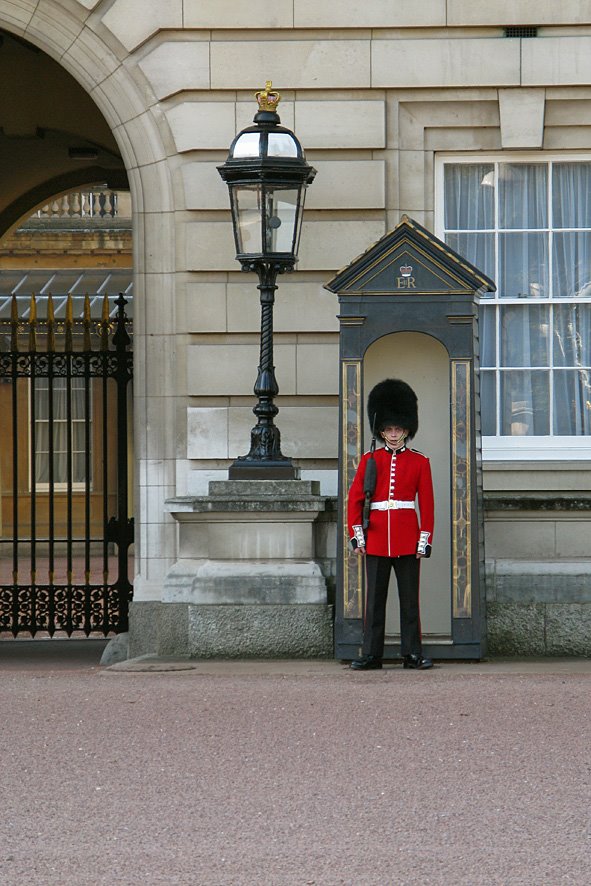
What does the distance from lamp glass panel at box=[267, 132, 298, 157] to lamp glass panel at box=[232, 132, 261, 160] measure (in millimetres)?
63

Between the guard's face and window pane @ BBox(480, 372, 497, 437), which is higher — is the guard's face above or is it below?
below

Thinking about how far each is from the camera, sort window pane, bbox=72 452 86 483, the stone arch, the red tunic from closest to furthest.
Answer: the red tunic < the stone arch < window pane, bbox=72 452 86 483

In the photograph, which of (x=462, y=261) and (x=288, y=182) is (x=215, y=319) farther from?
(x=462, y=261)

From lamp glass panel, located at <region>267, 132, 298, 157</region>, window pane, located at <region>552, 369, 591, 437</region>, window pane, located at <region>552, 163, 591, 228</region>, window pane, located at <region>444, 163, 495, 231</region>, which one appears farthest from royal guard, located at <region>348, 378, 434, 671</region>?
window pane, located at <region>552, 163, 591, 228</region>

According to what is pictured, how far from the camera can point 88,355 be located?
36.8 feet

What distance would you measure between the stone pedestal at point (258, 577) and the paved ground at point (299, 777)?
1.26 feet

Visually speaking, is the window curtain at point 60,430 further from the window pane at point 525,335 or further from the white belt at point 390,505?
the white belt at point 390,505

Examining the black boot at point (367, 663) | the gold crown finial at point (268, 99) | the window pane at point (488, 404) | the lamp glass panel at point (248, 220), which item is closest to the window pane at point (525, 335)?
the window pane at point (488, 404)

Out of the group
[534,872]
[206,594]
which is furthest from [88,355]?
[534,872]

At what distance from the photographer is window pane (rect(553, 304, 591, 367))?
10102 mm

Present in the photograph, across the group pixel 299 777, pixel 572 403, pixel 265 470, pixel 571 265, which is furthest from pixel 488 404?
pixel 299 777

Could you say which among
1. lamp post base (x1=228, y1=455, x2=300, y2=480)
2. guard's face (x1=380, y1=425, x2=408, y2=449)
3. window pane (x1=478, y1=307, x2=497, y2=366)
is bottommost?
lamp post base (x1=228, y1=455, x2=300, y2=480)

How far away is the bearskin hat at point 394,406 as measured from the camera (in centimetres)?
870

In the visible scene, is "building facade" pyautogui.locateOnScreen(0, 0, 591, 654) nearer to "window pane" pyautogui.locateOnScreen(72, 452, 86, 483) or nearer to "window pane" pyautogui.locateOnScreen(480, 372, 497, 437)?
"window pane" pyautogui.locateOnScreen(480, 372, 497, 437)
